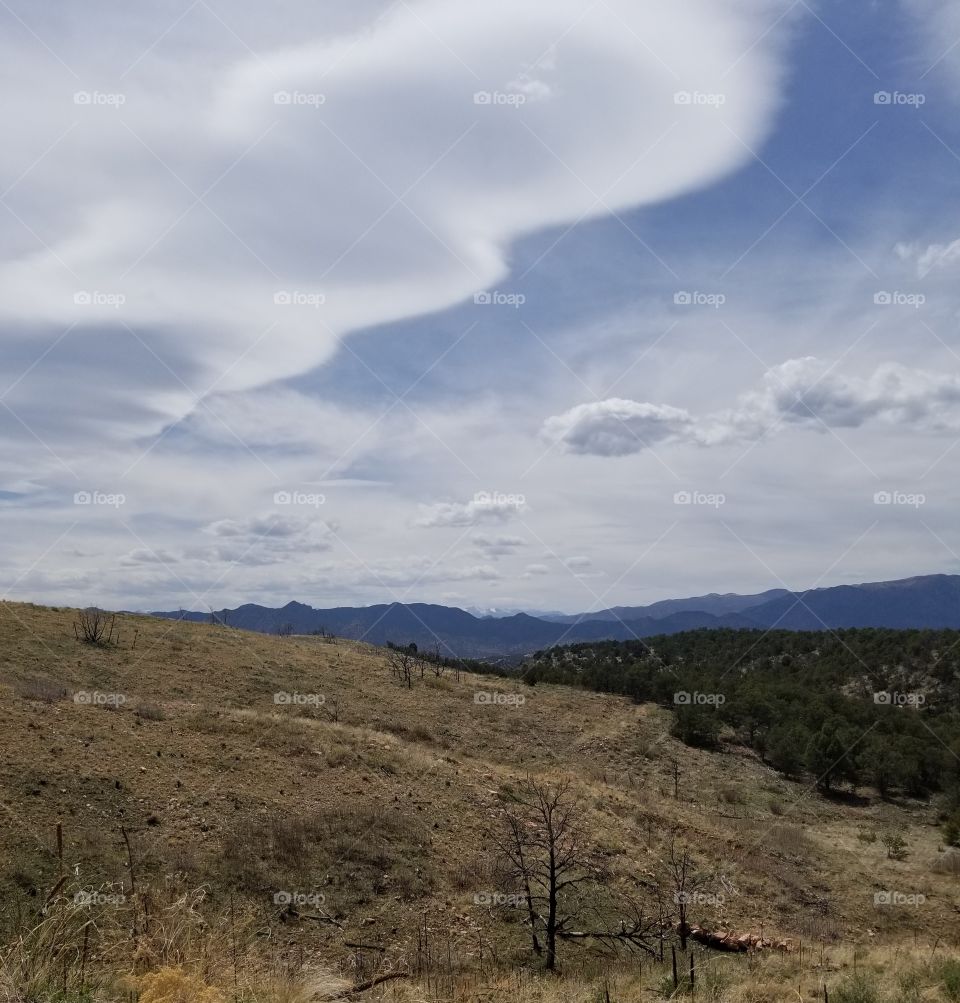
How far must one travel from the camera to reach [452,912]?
14766 mm

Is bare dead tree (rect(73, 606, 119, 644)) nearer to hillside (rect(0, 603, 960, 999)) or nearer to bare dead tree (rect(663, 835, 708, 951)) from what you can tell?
hillside (rect(0, 603, 960, 999))

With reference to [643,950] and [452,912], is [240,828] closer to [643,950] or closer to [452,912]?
[452,912]
